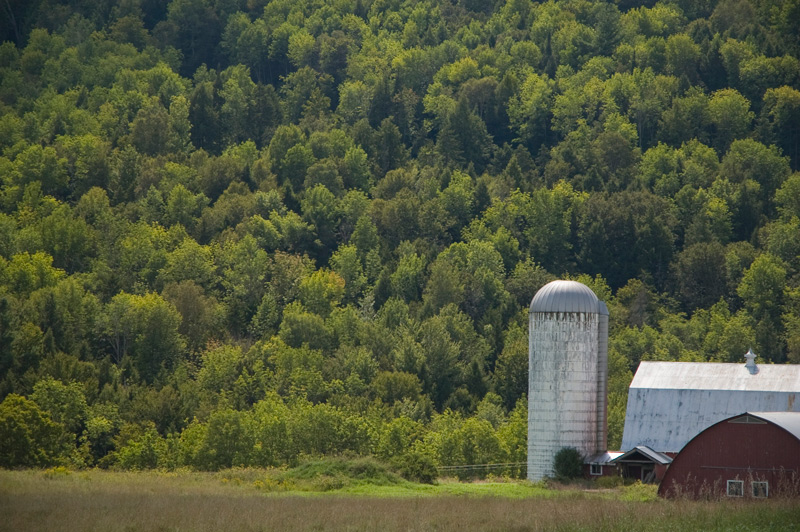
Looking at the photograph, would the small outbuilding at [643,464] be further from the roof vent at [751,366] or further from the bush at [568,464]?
the roof vent at [751,366]

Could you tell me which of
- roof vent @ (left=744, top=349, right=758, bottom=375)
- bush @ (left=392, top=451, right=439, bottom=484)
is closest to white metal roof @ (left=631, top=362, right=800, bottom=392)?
roof vent @ (left=744, top=349, right=758, bottom=375)

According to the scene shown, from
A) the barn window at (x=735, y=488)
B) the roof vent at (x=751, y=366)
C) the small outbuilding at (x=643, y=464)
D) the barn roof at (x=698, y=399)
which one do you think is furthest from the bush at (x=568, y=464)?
the barn window at (x=735, y=488)

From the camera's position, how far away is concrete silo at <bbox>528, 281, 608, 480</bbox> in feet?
200

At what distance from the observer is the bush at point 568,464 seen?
59906mm

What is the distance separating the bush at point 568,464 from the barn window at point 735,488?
34.1ft

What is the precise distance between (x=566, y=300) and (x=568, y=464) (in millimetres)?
7301

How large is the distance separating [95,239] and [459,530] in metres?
86.9

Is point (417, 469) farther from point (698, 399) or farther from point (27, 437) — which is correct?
point (27, 437)

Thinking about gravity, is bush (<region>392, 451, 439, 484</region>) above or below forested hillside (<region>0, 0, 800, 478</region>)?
below

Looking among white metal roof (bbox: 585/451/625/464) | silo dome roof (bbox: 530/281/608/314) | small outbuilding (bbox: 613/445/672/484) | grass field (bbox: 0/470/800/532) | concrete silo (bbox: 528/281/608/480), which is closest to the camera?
grass field (bbox: 0/470/800/532)

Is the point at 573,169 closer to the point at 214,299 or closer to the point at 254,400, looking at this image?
the point at 214,299

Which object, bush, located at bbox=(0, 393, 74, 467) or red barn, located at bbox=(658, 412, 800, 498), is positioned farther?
bush, located at bbox=(0, 393, 74, 467)

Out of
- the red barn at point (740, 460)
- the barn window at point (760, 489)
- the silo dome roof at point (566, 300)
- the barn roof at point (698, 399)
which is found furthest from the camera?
the silo dome roof at point (566, 300)

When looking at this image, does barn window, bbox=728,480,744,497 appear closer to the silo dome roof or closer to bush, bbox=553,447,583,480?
bush, bbox=553,447,583,480
